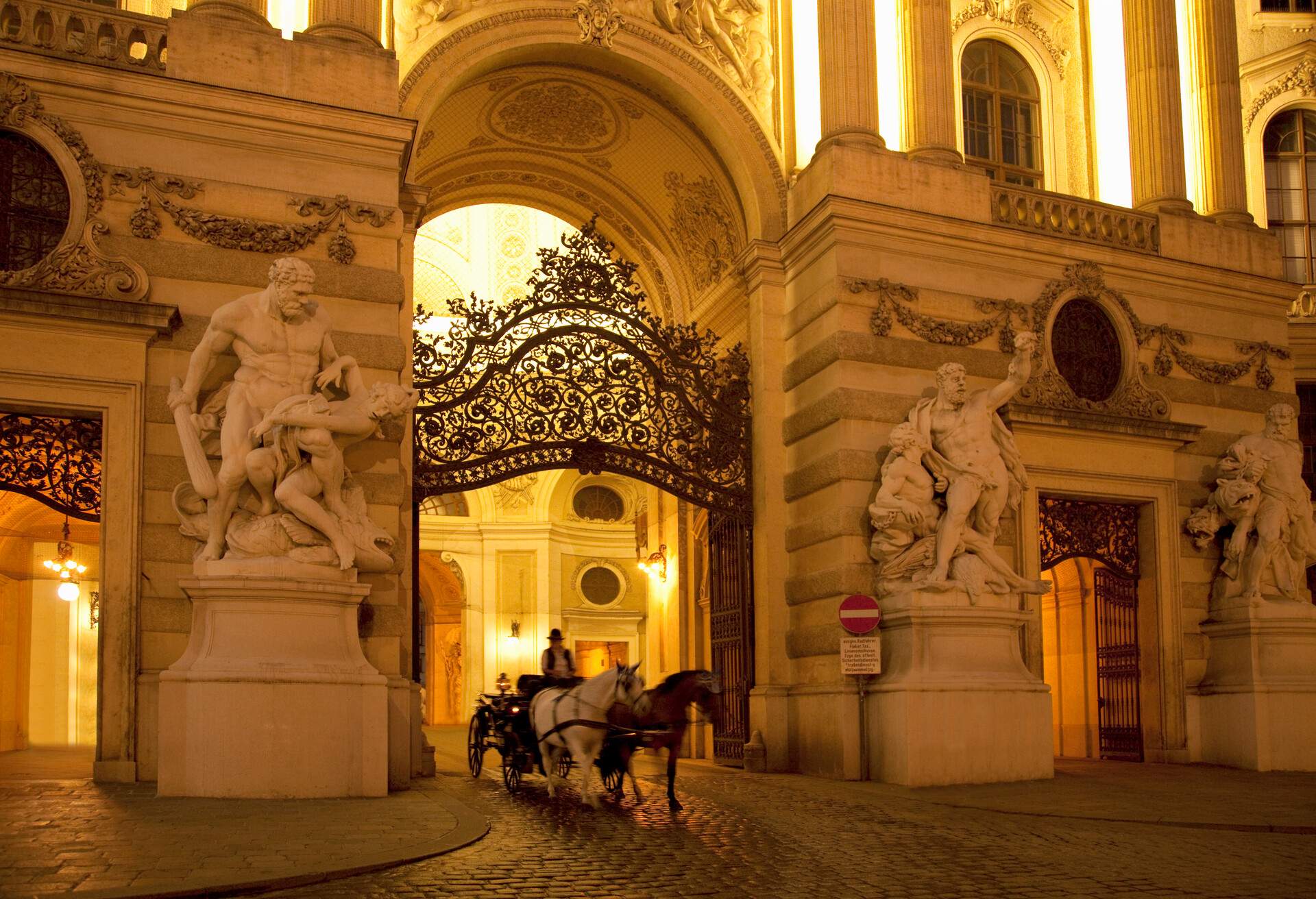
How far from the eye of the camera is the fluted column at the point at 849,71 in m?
18.6

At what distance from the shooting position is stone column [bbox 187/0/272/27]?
1546cm

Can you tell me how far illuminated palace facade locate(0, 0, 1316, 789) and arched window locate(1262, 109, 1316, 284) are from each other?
60 mm

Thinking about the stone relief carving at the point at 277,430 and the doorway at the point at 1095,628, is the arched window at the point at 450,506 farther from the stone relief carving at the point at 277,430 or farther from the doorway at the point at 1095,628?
the stone relief carving at the point at 277,430

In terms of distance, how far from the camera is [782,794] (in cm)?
1452

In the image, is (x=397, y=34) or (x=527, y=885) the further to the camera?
(x=397, y=34)

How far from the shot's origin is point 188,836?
9.71 m

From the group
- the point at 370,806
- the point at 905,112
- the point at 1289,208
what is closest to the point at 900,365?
the point at 905,112

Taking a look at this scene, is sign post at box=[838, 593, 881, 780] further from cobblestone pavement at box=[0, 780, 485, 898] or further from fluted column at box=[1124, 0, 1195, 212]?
fluted column at box=[1124, 0, 1195, 212]

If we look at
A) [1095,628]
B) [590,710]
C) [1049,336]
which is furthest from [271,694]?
[1095,628]

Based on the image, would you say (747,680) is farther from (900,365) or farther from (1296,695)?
(1296,695)

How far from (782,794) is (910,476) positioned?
425cm

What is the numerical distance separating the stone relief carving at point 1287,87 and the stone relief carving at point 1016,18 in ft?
13.5

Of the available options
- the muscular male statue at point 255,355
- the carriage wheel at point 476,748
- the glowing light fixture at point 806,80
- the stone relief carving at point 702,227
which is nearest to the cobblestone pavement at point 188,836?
the muscular male statue at point 255,355

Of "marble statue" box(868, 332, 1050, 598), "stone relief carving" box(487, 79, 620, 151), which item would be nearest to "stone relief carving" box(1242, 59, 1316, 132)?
"marble statue" box(868, 332, 1050, 598)
